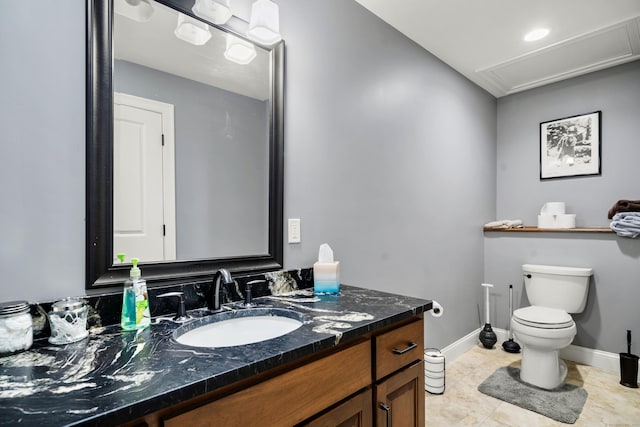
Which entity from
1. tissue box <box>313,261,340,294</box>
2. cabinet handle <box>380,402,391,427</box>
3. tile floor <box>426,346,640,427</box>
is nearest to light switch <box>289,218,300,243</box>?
tissue box <box>313,261,340,294</box>

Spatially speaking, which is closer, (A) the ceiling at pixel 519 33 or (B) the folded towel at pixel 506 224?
(A) the ceiling at pixel 519 33

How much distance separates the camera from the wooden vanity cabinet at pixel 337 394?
0.73 metres

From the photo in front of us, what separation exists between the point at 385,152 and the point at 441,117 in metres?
0.81

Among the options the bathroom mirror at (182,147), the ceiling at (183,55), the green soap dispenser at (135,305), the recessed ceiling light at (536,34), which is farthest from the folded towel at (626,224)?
the green soap dispenser at (135,305)

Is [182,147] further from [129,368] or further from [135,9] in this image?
[129,368]

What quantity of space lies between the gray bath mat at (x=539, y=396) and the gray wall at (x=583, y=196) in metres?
0.75

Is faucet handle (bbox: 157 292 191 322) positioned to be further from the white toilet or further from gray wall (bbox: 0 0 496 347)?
the white toilet

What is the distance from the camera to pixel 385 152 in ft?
7.09

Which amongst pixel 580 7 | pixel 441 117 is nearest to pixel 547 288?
pixel 441 117

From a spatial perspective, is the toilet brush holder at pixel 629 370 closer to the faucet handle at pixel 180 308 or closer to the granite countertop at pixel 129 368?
the granite countertop at pixel 129 368

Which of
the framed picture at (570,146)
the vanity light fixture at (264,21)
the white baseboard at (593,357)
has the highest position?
the vanity light fixture at (264,21)

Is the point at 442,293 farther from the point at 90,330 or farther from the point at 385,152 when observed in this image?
the point at 90,330

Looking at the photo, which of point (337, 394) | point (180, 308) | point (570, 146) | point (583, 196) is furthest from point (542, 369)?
point (180, 308)

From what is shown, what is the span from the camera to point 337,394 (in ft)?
3.22
